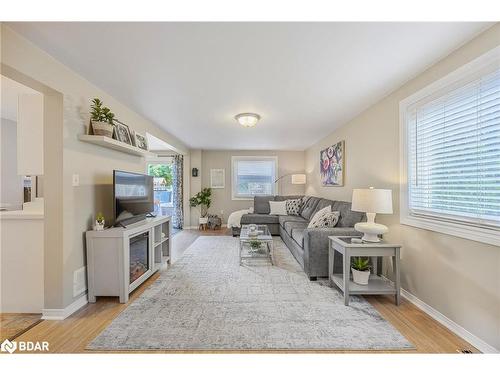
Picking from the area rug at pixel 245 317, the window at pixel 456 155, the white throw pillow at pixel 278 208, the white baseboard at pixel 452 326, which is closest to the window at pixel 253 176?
the white throw pillow at pixel 278 208

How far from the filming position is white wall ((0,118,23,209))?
3.84m

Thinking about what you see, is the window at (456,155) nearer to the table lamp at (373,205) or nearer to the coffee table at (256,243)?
the table lamp at (373,205)

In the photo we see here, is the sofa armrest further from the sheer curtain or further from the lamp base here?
the sheer curtain

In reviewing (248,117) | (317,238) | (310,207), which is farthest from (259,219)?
(248,117)

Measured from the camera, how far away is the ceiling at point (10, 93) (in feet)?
8.03

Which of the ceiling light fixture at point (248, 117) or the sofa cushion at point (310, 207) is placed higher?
the ceiling light fixture at point (248, 117)

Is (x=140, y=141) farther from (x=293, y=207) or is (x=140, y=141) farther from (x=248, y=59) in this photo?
(x=293, y=207)

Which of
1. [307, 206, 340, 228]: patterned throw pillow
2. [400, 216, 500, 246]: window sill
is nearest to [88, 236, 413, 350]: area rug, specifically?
[307, 206, 340, 228]: patterned throw pillow

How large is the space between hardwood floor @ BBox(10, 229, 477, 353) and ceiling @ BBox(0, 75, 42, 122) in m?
2.33

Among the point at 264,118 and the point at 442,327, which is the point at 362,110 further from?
the point at 442,327
